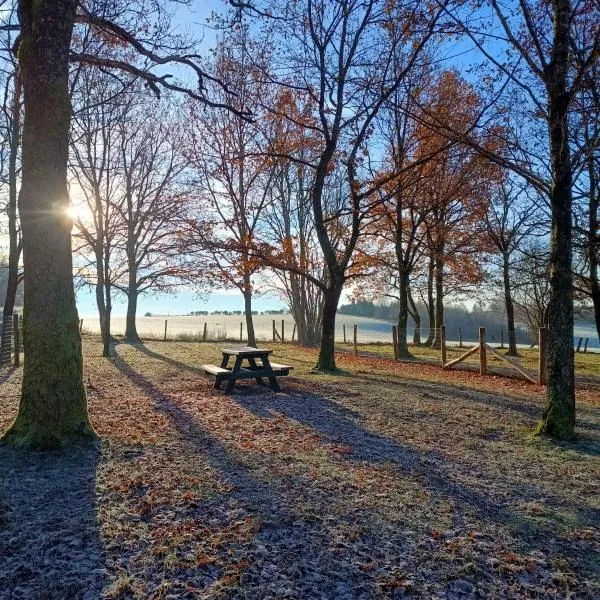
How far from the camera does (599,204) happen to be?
44.3ft

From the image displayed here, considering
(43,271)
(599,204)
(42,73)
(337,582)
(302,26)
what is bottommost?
(337,582)

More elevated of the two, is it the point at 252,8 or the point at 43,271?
the point at 252,8

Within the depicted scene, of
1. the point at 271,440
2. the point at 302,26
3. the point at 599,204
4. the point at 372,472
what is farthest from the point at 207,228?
the point at 599,204

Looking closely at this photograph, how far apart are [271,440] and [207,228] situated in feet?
32.4

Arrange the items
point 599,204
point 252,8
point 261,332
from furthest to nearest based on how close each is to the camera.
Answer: point 261,332 < point 599,204 < point 252,8

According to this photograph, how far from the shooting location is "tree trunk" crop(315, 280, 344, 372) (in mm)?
11391

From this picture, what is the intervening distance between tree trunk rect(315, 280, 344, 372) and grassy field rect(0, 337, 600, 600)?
15.5 ft

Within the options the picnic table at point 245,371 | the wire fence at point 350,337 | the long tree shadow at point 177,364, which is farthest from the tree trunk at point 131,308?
the picnic table at point 245,371

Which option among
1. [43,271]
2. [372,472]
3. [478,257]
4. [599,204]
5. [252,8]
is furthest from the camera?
[478,257]

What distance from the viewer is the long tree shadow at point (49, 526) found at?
2.49 m

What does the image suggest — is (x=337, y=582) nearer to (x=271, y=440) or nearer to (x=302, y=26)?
(x=271, y=440)

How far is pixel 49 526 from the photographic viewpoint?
3066 mm

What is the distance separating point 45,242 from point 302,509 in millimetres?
3627

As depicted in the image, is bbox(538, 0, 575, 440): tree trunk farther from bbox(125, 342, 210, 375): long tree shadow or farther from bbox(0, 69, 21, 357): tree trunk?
bbox(0, 69, 21, 357): tree trunk
